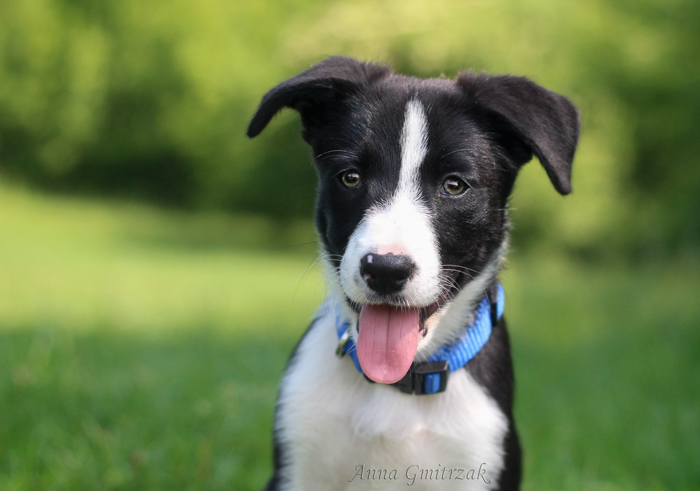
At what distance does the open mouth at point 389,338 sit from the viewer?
8.37ft

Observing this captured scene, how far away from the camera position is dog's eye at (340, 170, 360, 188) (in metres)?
2.72

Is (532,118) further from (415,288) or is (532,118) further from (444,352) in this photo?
(444,352)

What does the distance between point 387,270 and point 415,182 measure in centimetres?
40

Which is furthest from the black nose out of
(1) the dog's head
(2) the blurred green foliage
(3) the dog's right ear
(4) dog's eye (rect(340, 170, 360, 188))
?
(2) the blurred green foliage

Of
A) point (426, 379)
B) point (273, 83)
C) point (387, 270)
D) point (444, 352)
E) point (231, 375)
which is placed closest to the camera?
point (387, 270)

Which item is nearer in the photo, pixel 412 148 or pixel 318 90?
pixel 412 148

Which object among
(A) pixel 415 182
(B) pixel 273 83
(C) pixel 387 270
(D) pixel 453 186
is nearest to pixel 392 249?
(C) pixel 387 270

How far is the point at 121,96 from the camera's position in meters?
22.0

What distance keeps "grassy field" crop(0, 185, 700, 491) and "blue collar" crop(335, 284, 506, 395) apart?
279 mm

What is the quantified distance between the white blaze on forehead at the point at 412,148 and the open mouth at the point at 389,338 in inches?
16.5

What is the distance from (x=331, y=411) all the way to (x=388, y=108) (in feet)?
3.63

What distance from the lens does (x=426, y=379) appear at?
2.73 meters

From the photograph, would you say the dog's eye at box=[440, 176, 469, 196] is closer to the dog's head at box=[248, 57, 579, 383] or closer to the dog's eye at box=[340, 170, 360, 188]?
the dog's head at box=[248, 57, 579, 383]

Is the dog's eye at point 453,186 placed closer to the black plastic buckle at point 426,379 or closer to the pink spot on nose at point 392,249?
the pink spot on nose at point 392,249
